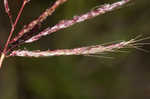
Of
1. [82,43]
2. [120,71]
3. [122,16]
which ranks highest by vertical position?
[122,16]

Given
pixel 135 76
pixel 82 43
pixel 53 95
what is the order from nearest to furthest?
pixel 53 95 < pixel 82 43 < pixel 135 76

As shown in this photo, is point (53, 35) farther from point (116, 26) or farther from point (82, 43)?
point (116, 26)

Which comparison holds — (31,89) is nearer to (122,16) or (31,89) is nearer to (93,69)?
(93,69)

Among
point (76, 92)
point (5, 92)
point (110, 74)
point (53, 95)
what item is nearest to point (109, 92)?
point (110, 74)

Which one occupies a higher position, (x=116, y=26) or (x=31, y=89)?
(x=116, y=26)

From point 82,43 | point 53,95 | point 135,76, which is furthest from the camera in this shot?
point 135,76

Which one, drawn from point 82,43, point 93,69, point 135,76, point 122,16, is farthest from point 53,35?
point 135,76

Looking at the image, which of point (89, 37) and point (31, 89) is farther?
point (89, 37)
